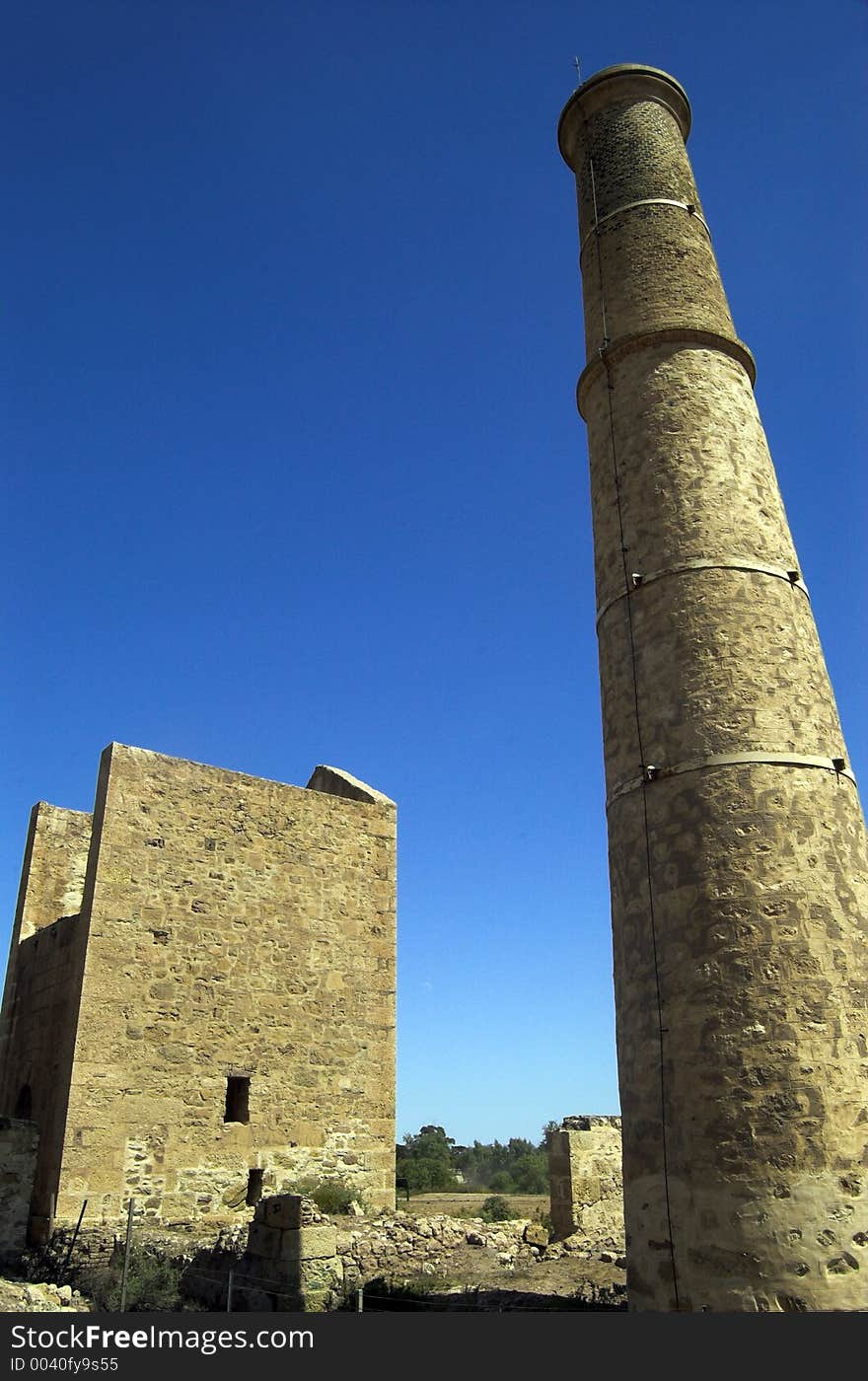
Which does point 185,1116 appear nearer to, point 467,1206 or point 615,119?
point 467,1206

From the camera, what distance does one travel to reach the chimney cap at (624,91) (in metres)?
10.4

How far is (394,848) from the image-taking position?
14773 millimetres

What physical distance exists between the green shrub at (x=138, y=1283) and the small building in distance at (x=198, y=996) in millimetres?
925

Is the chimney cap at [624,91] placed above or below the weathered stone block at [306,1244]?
above

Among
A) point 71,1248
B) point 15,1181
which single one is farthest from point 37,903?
point 71,1248

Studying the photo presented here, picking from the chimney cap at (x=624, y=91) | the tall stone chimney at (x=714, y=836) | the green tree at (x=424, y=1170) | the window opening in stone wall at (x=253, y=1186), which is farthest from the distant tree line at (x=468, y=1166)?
the chimney cap at (x=624, y=91)

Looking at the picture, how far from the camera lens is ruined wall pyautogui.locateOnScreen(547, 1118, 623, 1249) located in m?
13.1

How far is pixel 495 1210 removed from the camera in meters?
17.8

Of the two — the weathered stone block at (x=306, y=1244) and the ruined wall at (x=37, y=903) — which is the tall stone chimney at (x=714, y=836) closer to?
the weathered stone block at (x=306, y=1244)

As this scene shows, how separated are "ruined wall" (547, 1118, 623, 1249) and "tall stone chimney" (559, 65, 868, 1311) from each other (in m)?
7.15

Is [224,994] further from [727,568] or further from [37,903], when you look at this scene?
[727,568]

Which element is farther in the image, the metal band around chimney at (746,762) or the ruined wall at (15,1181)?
the ruined wall at (15,1181)

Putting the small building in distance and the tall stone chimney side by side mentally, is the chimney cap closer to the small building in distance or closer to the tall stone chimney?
the tall stone chimney

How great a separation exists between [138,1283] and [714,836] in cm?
688
